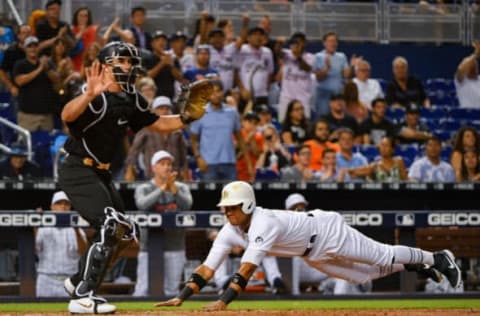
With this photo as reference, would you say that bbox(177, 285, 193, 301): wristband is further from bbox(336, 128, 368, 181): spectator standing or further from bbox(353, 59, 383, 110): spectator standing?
bbox(353, 59, 383, 110): spectator standing

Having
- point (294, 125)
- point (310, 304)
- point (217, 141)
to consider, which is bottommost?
point (310, 304)

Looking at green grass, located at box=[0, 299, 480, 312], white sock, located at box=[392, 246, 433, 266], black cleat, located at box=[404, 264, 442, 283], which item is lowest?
green grass, located at box=[0, 299, 480, 312]

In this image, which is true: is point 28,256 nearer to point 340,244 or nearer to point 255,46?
point 340,244

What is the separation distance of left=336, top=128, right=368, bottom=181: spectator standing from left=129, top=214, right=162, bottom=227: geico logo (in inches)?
105

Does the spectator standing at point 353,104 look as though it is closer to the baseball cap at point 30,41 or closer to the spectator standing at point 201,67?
the spectator standing at point 201,67

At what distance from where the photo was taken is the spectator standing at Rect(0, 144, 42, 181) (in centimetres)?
1227

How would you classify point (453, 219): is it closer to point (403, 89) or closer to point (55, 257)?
point (55, 257)

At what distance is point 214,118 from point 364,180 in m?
1.78

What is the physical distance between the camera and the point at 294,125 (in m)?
14.2

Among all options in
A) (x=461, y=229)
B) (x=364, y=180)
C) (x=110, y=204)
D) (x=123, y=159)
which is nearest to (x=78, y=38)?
(x=123, y=159)

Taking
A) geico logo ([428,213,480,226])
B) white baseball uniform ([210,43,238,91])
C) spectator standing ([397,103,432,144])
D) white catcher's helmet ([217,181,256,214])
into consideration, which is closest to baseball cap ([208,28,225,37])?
white baseball uniform ([210,43,238,91])

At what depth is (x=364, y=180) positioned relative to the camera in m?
13.1

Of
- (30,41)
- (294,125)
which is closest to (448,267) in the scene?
(294,125)

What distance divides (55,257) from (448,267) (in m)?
3.92
